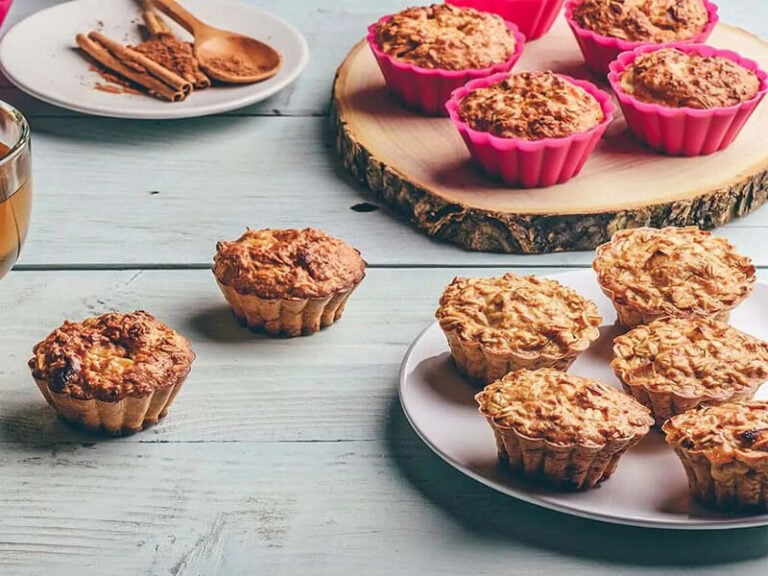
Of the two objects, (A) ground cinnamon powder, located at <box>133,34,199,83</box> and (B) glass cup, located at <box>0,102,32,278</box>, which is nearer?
(B) glass cup, located at <box>0,102,32,278</box>

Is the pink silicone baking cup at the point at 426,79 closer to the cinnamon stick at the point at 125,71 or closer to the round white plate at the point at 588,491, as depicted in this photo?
the cinnamon stick at the point at 125,71

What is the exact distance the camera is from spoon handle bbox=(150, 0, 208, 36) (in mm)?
3256

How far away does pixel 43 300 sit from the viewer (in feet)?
7.87

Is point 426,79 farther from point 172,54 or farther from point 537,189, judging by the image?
point 172,54

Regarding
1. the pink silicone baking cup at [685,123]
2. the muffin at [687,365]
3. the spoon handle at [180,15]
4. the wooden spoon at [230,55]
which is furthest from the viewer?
the spoon handle at [180,15]

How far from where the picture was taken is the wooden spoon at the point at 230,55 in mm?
3100

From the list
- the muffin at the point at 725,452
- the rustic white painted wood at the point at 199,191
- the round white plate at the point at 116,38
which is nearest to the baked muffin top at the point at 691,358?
the muffin at the point at 725,452

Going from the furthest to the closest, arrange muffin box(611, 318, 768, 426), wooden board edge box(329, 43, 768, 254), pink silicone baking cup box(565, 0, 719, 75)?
pink silicone baking cup box(565, 0, 719, 75)
wooden board edge box(329, 43, 768, 254)
muffin box(611, 318, 768, 426)

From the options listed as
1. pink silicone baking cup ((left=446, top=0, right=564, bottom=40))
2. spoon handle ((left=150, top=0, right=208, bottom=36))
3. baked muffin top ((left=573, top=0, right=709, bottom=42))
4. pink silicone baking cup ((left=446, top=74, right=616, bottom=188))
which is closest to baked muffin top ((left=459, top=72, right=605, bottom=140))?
pink silicone baking cup ((left=446, top=74, right=616, bottom=188))

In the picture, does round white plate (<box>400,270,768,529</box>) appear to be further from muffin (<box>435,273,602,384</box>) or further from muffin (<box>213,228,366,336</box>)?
muffin (<box>213,228,366,336</box>)

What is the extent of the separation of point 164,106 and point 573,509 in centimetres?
157

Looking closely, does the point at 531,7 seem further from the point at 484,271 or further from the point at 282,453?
the point at 282,453

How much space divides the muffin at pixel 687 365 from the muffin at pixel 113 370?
2.25ft

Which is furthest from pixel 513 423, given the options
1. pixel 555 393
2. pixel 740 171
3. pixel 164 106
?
pixel 164 106
